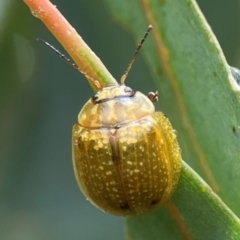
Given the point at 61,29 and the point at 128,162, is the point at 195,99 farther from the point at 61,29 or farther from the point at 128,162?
the point at 61,29

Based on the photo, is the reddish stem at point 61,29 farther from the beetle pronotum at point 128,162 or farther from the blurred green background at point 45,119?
the blurred green background at point 45,119

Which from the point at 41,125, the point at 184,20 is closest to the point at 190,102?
the point at 184,20

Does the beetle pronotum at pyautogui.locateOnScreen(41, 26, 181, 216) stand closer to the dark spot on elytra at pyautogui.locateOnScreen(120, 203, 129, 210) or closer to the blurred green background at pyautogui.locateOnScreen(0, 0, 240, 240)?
the dark spot on elytra at pyautogui.locateOnScreen(120, 203, 129, 210)

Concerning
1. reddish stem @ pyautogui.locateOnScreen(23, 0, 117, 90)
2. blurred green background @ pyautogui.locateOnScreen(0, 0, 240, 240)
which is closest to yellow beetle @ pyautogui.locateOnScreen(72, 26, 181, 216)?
reddish stem @ pyautogui.locateOnScreen(23, 0, 117, 90)

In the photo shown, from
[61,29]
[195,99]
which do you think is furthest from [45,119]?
[61,29]

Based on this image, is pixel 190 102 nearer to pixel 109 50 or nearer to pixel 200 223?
pixel 200 223

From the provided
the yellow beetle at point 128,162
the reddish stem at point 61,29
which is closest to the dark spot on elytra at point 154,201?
the yellow beetle at point 128,162

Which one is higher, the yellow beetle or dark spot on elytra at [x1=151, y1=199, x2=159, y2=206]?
the yellow beetle
